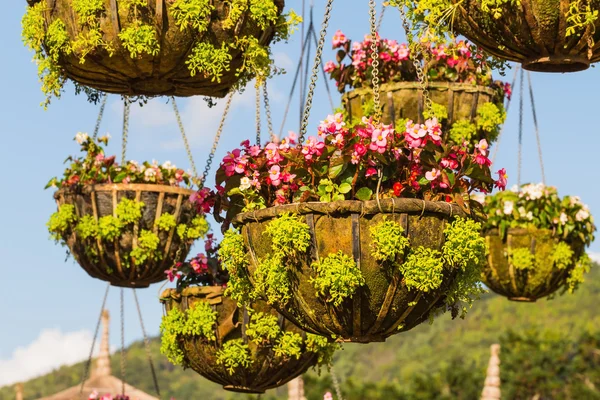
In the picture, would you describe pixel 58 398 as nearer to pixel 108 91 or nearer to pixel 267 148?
pixel 108 91

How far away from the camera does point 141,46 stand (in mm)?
4734

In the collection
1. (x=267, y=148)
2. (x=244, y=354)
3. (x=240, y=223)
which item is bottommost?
(x=244, y=354)

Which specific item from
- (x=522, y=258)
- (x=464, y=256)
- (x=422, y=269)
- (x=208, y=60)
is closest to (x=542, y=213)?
(x=522, y=258)

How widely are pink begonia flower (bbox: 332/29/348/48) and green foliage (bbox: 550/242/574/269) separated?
2121 millimetres

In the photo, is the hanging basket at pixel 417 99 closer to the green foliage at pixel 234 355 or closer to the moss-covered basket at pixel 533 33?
the green foliage at pixel 234 355

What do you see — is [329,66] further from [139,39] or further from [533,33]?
[533,33]

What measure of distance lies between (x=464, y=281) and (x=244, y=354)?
1687mm

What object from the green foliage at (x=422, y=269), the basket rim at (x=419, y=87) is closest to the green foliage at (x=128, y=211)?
the basket rim at (x=419, y=87)

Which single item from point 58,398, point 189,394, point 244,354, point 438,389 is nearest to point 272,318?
point 244,354

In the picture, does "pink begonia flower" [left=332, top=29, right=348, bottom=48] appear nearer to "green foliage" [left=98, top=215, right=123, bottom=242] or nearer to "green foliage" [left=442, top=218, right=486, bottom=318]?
"green foliage" [left=98, top=215, right=123, bottom=242]

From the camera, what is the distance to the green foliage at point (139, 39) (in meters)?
4.74

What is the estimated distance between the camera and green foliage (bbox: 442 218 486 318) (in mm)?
3848

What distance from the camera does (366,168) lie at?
3.86 m

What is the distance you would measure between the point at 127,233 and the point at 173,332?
1.33 metres
